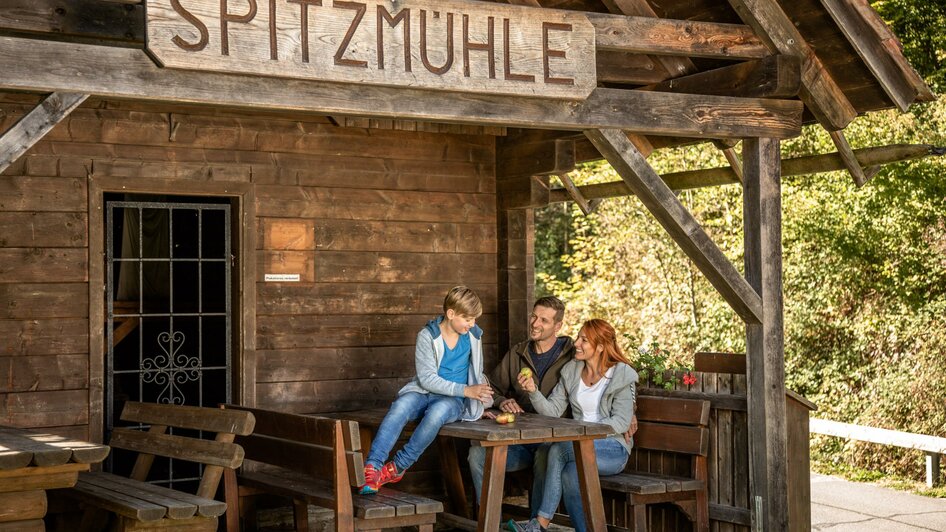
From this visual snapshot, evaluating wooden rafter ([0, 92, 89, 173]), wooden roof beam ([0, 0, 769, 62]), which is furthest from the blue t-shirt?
wooden rafter ([0, 92, 89, 173])

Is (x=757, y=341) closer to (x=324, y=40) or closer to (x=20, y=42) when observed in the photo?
(x=324, y=40)

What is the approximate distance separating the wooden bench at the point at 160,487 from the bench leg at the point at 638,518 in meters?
2.33

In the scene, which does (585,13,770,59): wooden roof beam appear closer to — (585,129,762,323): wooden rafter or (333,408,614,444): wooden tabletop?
(585,129,762,323): wooden rafter

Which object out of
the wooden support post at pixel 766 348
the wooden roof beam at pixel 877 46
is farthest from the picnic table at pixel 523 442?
the wooden roof beam at pixel 877 46

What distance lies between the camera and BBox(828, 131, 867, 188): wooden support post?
8281mm

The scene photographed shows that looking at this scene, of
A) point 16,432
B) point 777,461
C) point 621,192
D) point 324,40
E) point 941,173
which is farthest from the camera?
point 941,173

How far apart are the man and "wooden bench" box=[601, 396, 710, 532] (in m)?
0.55

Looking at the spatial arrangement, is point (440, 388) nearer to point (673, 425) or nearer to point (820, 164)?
point (673, 425)

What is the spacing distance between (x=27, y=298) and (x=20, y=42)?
96.0 inches

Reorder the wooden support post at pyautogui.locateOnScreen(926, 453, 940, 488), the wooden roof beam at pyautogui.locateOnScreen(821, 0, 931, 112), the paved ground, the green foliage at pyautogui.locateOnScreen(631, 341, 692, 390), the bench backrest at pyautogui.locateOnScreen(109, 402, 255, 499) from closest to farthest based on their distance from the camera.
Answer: the bench backrest at pyautogui.locateOnScreen(109, 402, 255, 499), the wooden roof beam at pyautogui.locateOnScreen(821, 0, 931, 112), the green foliage at pyautogui.locateOnScreen(631, 341, 692, 390), the paved ground, the wooden support post at pyautogui.locateOnScreen(926, 453, 940, 488)

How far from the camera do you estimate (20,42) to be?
16.7 feet

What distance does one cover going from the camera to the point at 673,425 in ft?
24.3

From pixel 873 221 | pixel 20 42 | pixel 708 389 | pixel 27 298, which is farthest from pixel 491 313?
pixel 873 221

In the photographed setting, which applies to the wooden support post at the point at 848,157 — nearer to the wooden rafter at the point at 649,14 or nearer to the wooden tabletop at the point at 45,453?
the wooden rafter at the point at 649,14
